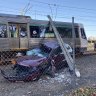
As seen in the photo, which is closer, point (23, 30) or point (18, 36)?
point (18, 36)

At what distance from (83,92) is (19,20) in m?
12.1

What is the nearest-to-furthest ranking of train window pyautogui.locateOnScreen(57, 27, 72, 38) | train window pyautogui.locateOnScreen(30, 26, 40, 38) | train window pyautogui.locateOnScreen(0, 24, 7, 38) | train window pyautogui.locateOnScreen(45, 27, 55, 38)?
train window pyautogui.locateOnScreen(0, 24, 7, 38), train window pyautogui.locateOnScreen(30, 26, 40, 38), train window pyautogui.locateOnScreen(45, 27, 55, 38), train window pyautogui.locateOnScreen(57, 27, 72, 38)

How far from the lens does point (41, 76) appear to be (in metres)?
12.5

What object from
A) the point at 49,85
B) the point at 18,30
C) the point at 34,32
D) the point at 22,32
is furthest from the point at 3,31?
the point at 49,85

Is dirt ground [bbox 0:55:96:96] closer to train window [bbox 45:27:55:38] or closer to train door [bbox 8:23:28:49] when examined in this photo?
train door [bbox 8:23:28:49]

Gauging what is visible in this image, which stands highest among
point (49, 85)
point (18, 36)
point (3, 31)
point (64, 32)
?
point (3, 31)

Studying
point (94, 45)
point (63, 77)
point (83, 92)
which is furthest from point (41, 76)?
point (94, 45)

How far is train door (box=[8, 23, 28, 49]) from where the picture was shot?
18.7 meters

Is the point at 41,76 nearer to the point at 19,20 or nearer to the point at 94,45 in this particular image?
the point at 19,20

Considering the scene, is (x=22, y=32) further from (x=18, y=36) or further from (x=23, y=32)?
(x=18, y=36)

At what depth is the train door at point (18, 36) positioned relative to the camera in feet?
61.4

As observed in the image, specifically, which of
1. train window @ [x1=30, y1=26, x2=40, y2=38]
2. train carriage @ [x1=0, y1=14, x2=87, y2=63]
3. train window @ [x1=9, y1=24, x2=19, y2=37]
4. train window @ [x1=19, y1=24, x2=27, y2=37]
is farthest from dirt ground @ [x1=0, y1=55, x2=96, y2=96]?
train window @ [x1=30, y1=26, x2=40, y2=38]

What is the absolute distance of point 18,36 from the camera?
19.0 meters

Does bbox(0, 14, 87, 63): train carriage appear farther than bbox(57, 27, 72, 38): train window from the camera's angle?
No
